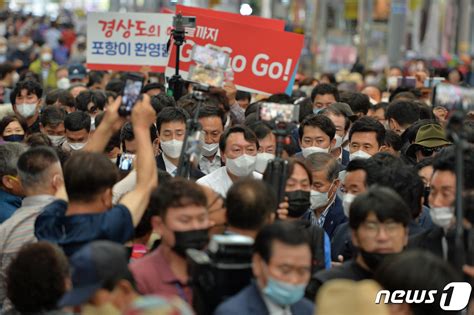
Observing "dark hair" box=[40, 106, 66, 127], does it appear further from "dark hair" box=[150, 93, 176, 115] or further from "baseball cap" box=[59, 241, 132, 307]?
"baseball cap" box=[59, 241, 132, 307]

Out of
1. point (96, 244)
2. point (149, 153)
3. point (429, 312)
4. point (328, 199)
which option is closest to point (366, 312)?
point (429, 312)

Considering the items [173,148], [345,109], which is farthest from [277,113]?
[345,109]

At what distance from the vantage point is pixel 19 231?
24.8 feet

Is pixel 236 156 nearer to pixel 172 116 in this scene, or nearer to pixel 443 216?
pixel 172 116

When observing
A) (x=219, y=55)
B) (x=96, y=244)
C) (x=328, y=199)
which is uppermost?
(x=219, y=55)

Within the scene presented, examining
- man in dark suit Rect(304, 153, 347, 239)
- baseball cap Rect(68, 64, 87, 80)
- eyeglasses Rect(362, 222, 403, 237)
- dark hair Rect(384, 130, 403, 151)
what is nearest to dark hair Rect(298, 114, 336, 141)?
dark hair Rect(384, 130, 403, 151)

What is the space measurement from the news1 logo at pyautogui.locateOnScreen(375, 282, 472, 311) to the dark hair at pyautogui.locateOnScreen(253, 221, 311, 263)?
0.49 meters

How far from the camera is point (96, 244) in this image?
19.5 feet

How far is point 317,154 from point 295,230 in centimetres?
364

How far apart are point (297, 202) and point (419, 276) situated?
2372 mm

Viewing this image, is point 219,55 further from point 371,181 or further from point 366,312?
point 366,312

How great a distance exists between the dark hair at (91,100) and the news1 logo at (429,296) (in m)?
8.54

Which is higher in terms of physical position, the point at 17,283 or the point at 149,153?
the point at 149,153

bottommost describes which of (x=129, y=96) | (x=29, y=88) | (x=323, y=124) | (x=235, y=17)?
(x=29, y=88)
